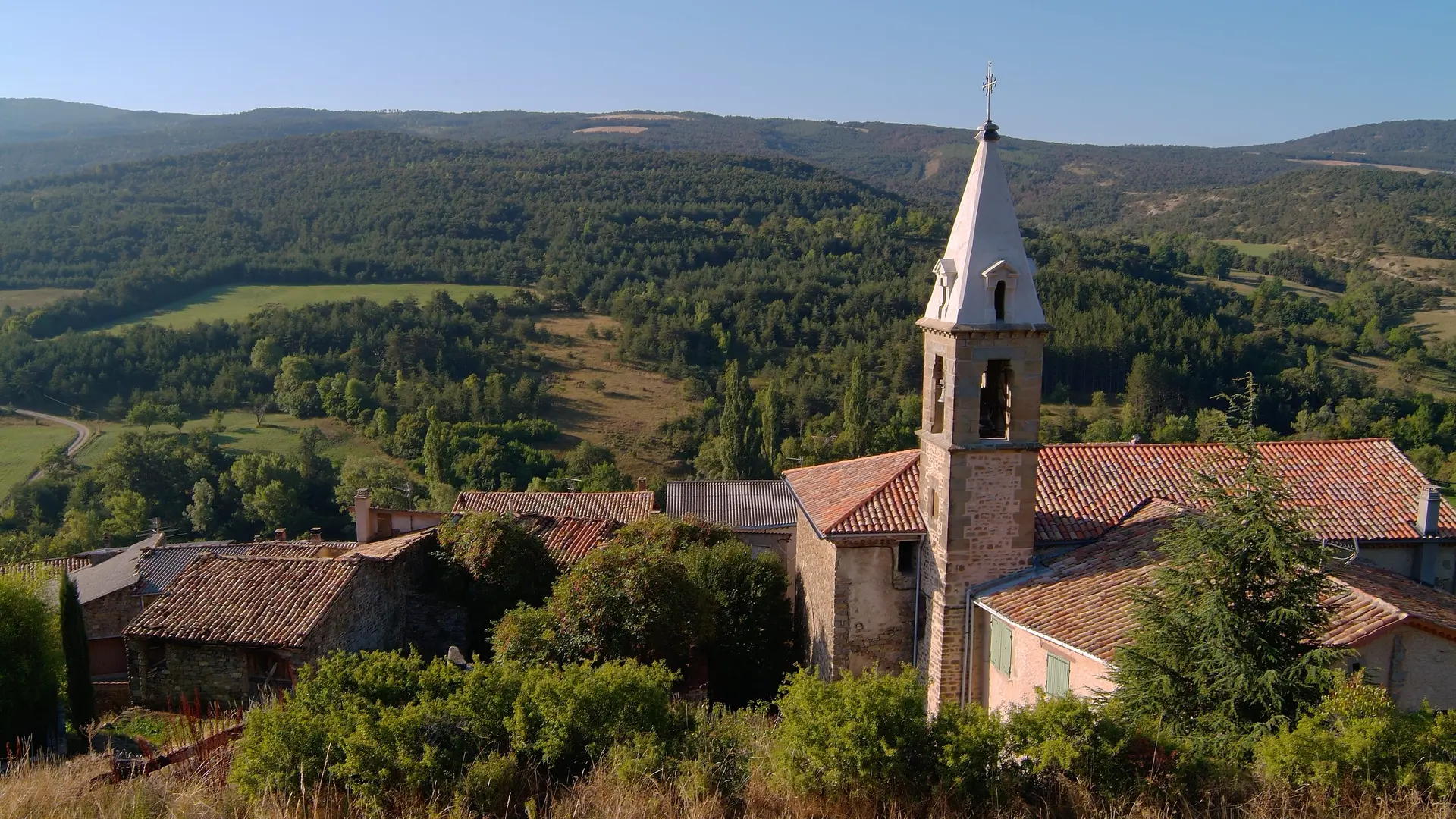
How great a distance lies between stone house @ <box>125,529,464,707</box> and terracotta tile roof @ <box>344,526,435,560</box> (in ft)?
0.67

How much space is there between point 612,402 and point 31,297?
50.6m

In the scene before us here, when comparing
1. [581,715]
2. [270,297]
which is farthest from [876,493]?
[270,297]

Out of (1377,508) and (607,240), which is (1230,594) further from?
(607,240)

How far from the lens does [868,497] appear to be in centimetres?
1702

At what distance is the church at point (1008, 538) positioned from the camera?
531 inches

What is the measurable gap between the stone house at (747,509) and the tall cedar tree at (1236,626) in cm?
1572

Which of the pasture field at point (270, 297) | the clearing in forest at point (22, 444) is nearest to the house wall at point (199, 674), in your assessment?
the clearing in forest at point (22, 444)

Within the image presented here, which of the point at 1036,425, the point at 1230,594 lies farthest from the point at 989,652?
the point at 1230,594

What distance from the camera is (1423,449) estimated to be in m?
51.2

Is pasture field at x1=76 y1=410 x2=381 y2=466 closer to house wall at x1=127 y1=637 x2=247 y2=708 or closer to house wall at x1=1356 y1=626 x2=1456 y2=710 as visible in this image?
house wall at x1=127 y1=637 x2=247 y2=708

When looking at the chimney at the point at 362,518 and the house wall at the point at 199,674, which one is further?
the chimney at the point at 362,518

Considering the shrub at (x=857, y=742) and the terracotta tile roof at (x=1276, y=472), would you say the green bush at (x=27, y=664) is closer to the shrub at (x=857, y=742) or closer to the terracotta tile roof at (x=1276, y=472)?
the shrub at (x=857, y=742)

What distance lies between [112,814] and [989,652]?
1216cm

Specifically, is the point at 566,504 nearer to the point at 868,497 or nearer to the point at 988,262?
the point at 868,497
